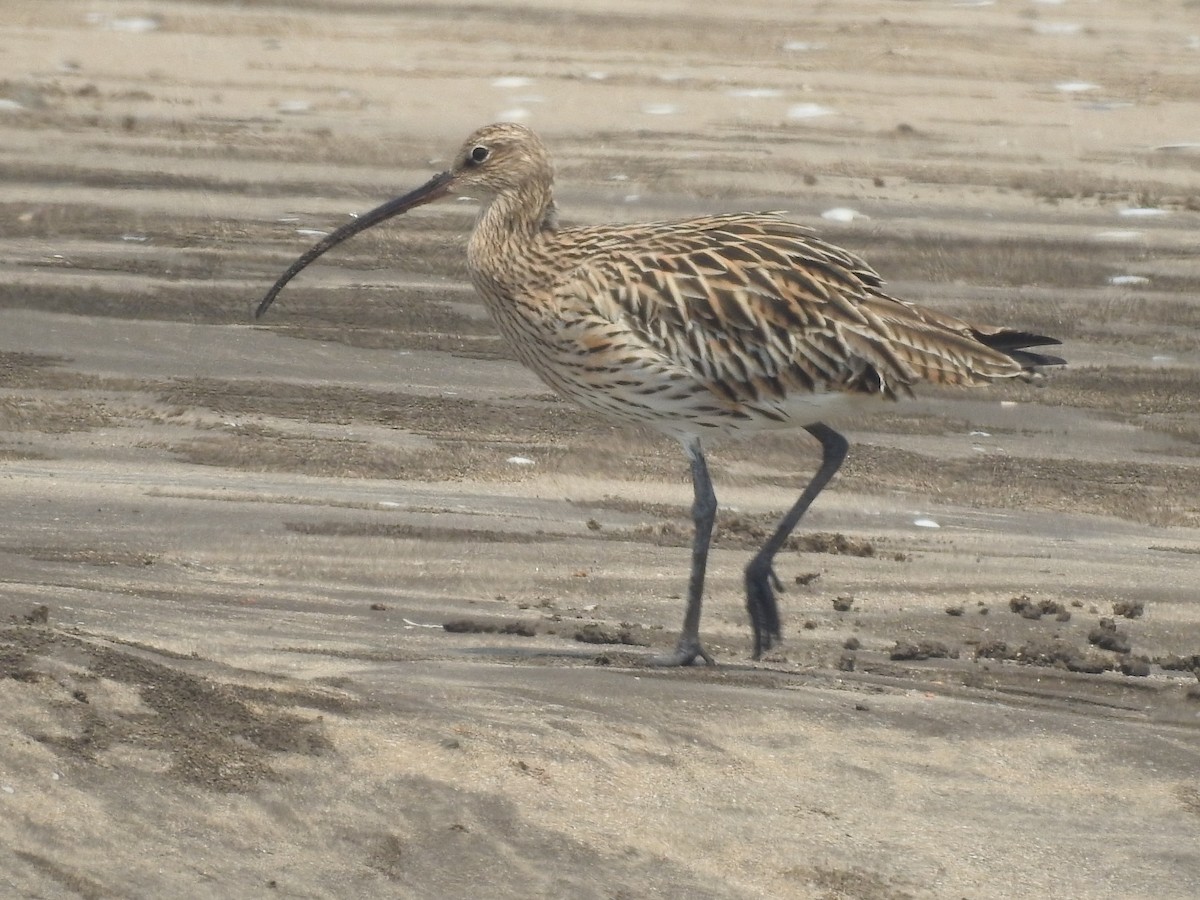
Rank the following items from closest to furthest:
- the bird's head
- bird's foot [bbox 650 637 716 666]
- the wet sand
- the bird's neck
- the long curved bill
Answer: the wet sand < bird's foot [bbox 650 637 716 666] < the bird's neck < the bird's head < the long curved bill

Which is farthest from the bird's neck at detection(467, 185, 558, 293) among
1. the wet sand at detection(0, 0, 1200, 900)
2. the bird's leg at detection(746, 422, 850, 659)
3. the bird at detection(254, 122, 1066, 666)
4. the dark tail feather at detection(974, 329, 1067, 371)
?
the dark tail feather at detection(974, 329, 1067, 371)

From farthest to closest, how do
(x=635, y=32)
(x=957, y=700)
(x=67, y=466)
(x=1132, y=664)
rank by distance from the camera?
(x=635, y=32)
(x=67, y=466)
(x=1132, y=664)
(x=957, y=700)

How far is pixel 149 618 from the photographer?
6.43 m

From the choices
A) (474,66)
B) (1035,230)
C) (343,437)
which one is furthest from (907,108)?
(343,437)

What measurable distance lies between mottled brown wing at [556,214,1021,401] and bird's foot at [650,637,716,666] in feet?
2.95

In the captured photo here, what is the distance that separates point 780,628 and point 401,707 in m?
1.95

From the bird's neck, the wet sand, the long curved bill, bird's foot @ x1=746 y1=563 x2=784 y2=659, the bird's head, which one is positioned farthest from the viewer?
the long curved bill

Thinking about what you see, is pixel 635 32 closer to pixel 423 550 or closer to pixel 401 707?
pixel 423 550

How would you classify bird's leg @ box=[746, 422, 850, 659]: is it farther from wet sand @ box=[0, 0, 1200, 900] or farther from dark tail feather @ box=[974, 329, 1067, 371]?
dark tail feather @ box=[974, 329, 1067, 371]

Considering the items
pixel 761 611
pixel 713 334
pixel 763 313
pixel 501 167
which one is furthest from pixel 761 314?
pixel 501 167

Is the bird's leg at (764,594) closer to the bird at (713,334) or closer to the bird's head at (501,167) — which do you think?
the bird at (713,334)

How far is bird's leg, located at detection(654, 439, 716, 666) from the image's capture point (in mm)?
6812

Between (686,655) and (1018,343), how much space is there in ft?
5.87

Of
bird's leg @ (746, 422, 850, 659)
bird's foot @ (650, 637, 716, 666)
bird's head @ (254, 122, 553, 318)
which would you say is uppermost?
bird's head @ (254, 122, 553, 318)
